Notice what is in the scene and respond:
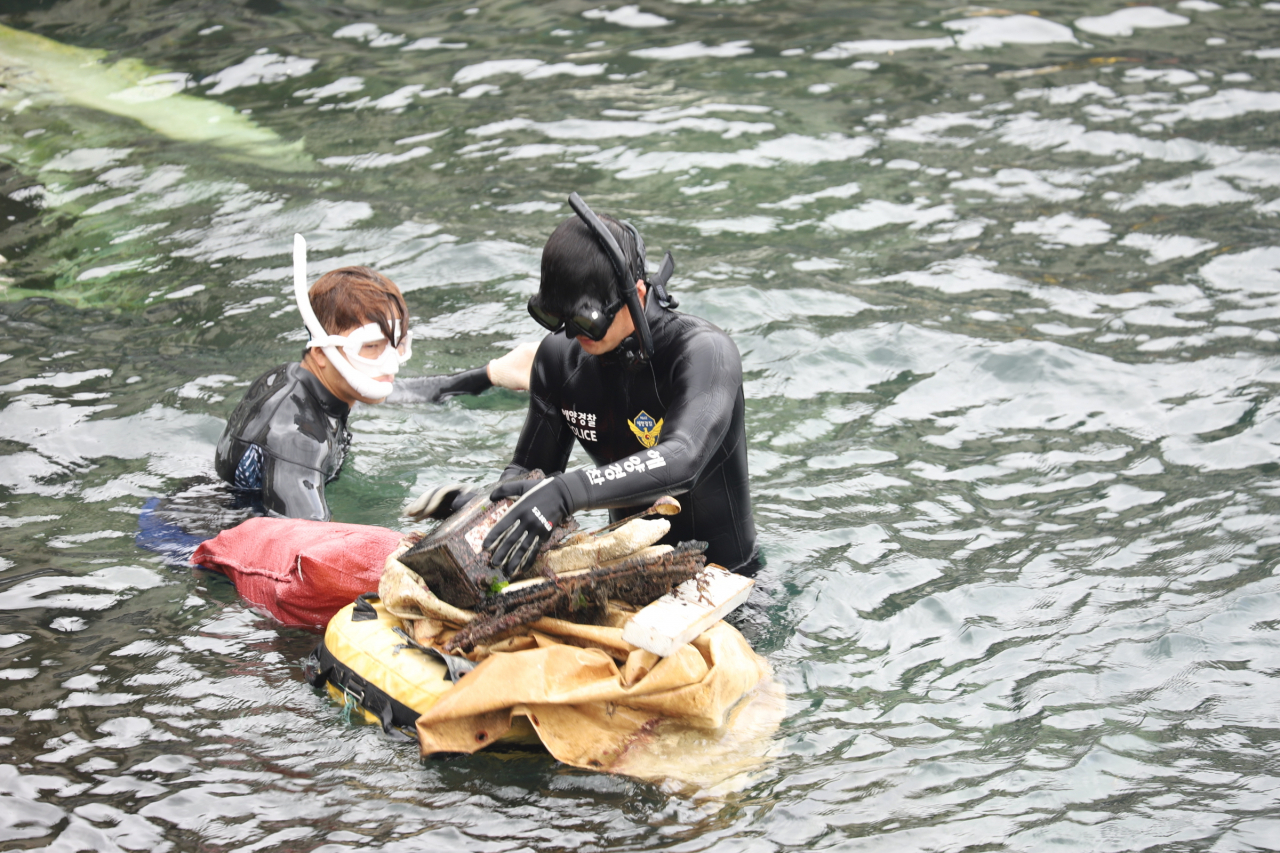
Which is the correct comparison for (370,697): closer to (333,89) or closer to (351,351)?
(351,351)

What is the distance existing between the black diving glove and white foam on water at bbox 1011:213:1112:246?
18.6 feet

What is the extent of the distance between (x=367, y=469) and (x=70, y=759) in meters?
2.52

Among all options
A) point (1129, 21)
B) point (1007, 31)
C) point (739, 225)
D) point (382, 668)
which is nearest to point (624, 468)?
point (382, 668)

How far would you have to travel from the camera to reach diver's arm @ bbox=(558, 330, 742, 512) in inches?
139

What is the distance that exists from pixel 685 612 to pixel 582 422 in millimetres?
1101

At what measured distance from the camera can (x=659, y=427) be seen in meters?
4.19

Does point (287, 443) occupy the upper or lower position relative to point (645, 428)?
lower

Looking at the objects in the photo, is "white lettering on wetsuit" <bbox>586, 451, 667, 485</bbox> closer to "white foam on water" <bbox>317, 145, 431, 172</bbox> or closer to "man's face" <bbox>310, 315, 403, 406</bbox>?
"man's face" <bbox>310, 315, 403, 406</bbox>

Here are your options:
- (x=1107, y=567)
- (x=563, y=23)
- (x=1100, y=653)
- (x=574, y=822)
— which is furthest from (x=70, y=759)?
(x=563, y=23)

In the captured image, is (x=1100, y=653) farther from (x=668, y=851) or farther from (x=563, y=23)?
(x=563, y=23)

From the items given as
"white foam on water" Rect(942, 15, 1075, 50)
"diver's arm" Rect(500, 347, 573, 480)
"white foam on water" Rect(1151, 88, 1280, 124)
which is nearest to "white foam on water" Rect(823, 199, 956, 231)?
"white foam on water" Rect(1151, 88, 1280, 124)

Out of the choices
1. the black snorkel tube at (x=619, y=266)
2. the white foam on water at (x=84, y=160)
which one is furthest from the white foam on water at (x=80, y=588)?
the white foam on water at (x=84, y=160)

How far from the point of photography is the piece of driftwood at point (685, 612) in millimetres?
3381

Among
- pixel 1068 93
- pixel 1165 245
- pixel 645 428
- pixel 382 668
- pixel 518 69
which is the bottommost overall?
pixel 1165 245
